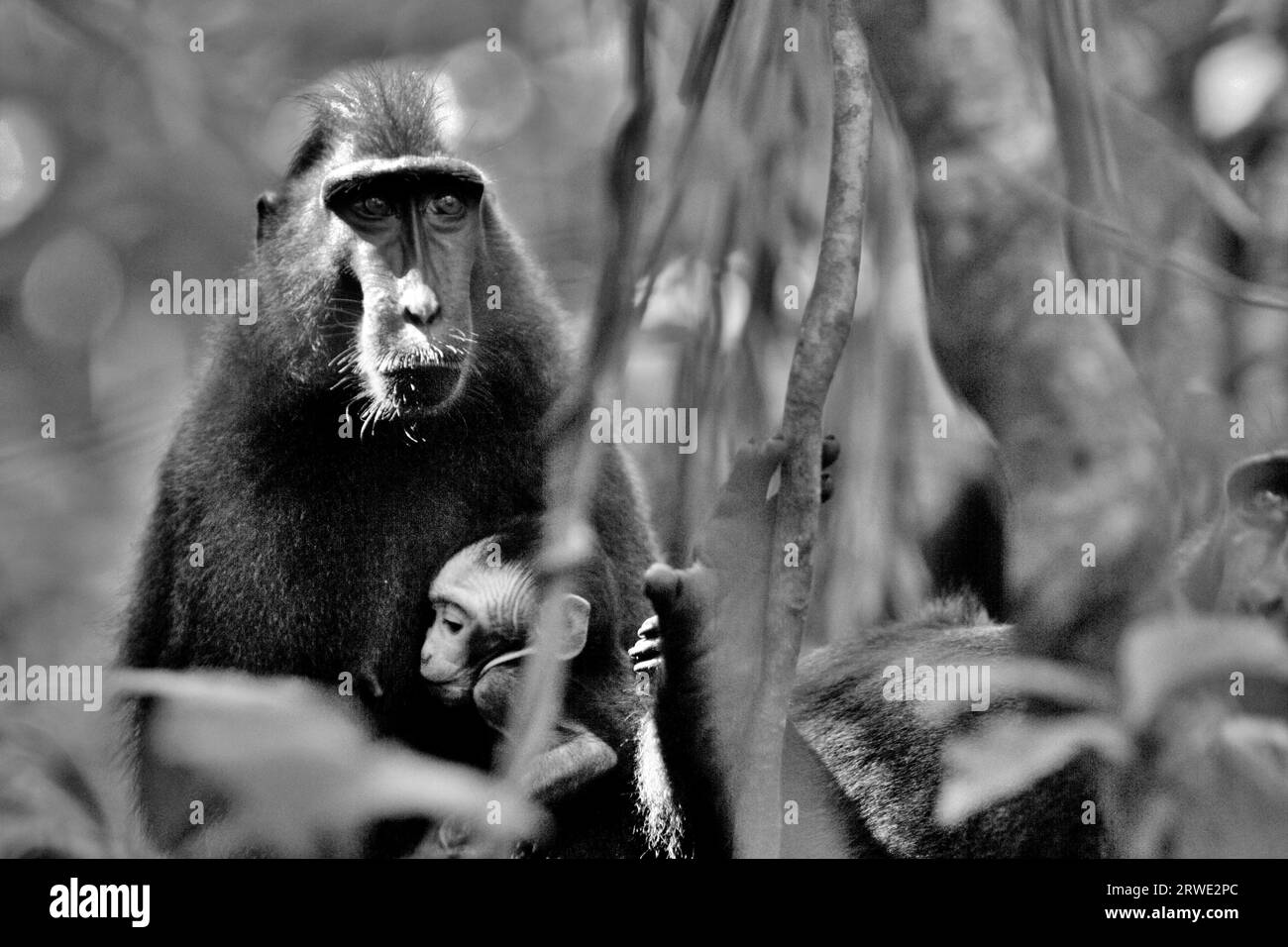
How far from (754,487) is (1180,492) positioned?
1.49 metres

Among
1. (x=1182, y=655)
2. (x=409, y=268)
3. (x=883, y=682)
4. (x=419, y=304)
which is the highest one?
Answer: (x=409, y=268)

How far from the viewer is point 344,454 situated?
3.80 m

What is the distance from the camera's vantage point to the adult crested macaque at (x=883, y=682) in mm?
3186

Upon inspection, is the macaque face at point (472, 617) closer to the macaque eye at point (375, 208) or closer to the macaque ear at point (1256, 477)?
the macaque eye at point (375, 208)

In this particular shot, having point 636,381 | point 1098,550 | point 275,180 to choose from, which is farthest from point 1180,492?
point 275,180

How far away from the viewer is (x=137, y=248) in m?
4.00

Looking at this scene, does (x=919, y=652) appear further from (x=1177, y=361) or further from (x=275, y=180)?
(x=275, y=180)

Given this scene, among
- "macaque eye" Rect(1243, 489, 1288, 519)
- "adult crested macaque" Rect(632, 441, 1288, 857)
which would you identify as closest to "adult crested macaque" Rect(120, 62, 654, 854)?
"adult crested macaque" Rect(632, 441, 1288, 857)

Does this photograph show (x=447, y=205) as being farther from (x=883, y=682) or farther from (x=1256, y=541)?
(x=1256, y=541)

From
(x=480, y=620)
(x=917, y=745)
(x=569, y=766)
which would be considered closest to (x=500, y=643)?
(x=480, y=620)

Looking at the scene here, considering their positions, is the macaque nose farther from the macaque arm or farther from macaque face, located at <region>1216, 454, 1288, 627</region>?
macaque face, located at <region>1216, 454, 1288, 627</region>

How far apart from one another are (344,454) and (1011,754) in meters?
2.03

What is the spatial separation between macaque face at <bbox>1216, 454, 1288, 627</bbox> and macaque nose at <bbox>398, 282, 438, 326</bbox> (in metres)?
2.32

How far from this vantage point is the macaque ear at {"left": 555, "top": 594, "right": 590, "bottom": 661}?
3574 mm
